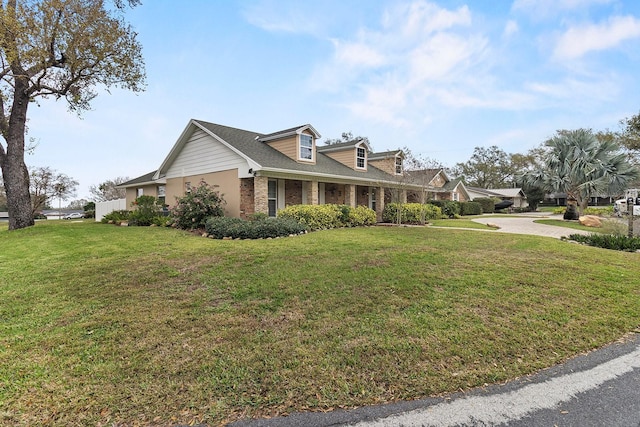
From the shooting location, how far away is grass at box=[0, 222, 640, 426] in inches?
98.1

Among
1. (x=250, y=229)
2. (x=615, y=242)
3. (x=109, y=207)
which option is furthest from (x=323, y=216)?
(x=109, y=207)

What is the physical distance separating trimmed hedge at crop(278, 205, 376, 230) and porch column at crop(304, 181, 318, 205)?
1.32 metres

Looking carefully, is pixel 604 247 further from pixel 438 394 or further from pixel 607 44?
pixel 438 394

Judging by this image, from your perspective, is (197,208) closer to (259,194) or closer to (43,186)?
(259,194)

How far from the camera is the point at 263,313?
404 cm

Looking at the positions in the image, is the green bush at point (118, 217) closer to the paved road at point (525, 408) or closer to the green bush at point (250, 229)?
the green bush at point (250, 229)

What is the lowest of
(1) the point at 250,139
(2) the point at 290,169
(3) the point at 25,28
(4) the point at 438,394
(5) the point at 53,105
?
(4) the point at 438,394

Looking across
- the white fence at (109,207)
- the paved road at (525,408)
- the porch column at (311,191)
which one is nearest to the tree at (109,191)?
the white fence at (109,207)

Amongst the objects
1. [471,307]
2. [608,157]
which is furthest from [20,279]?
[608,157]

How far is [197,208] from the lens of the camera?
490 inches

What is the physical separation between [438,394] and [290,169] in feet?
38.3

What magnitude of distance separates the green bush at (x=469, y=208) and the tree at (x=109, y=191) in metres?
43.9

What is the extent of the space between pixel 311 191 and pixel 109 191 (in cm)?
4619

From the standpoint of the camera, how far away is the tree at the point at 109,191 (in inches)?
1809
